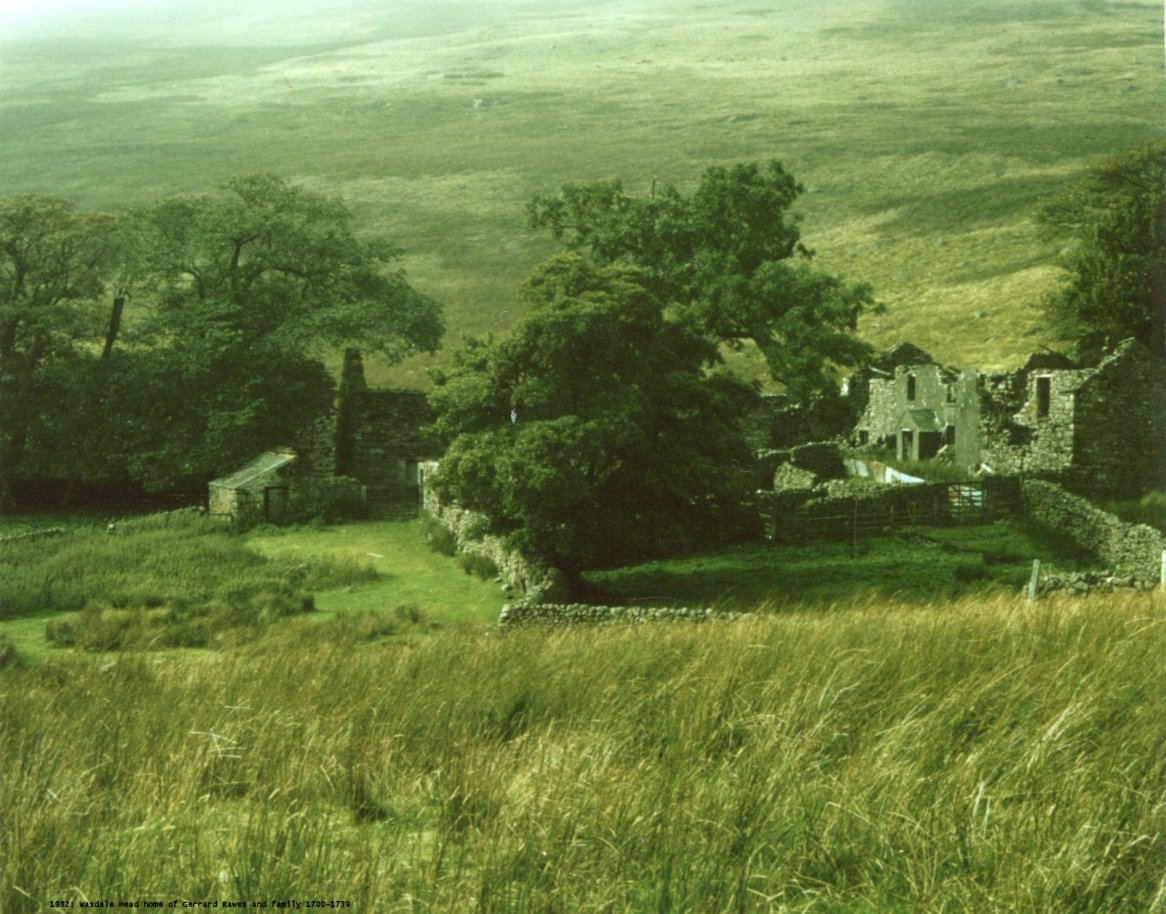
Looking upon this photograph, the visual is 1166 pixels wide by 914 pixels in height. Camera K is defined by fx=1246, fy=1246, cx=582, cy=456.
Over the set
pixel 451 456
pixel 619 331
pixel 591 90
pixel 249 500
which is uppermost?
pixel 591 90

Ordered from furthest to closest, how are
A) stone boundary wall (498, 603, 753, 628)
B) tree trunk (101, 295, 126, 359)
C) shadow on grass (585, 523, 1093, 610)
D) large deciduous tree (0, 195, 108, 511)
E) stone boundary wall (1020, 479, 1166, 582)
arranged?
tree trunk (101, 295, 126, 359) < large deciduous tree (0, 195, 108, 511) < stone boundary wall (1020, 479, 1166, 582) < shadow on grass (585, 523, 1093, 610) < stone boundary wall (498, 603, 753, 628)

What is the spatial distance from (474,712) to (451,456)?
14385 mm

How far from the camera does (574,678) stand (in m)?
6.93

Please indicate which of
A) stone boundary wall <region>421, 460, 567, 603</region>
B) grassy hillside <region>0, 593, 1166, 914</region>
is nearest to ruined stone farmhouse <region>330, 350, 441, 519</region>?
stone boundary wall <region>421, 460, 567, 603</region>

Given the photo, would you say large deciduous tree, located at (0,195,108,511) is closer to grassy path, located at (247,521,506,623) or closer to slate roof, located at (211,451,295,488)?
slate roof, located at (211,451,295,488)

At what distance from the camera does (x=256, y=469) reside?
32594mm

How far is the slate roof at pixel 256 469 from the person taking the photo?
31866mm

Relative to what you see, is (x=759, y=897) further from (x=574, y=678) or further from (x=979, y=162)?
(x=979, y=162)

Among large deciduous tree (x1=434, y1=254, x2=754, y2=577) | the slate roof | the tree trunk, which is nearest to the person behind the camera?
large deciduous tree (x1=434, y1=254, x2=754, y2=577)

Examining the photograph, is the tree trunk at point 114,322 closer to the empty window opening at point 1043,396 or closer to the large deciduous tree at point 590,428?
the large deciduous tree at point 590,428

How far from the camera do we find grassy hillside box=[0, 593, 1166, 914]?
13.2 ft

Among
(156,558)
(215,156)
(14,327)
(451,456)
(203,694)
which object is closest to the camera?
(203,694)


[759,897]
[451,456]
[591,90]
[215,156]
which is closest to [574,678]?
[759,897]

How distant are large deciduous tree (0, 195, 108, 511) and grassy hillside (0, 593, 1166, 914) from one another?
31706 millimetres
